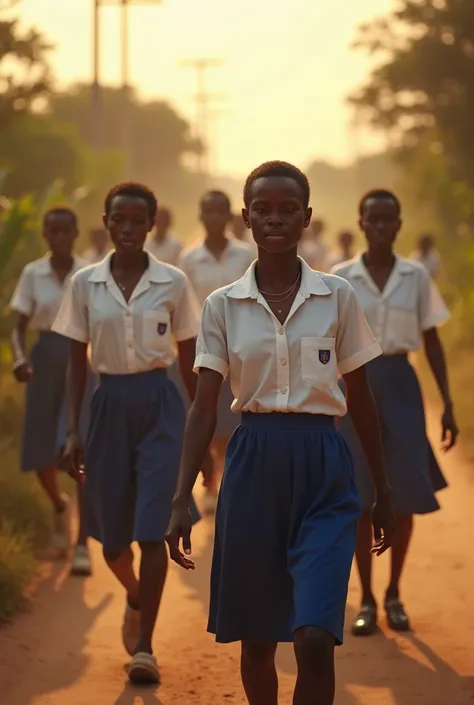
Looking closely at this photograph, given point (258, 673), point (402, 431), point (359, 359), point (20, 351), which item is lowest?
point (258, 673)

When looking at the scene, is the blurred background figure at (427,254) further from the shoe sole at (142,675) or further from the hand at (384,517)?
the hand at (384,517)

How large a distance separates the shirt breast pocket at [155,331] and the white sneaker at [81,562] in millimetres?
2640

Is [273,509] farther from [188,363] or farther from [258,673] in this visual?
[188,363]

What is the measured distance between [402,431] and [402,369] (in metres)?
0.32

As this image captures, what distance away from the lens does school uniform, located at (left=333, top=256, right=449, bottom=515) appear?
25.2 feet

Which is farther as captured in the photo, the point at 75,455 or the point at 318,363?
the point at 75,455

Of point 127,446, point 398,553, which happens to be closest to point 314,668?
point 127,446

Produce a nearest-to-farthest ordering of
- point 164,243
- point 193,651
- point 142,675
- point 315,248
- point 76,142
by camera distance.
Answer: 1. point 142,675
2. point 193,651
3. point 164,243
4. point 315,248
5. point 76,142

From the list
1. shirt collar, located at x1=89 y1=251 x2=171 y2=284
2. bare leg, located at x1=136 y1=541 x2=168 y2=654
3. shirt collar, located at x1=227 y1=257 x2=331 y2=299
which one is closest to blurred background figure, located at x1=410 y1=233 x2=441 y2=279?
shirt collar, located at x1=89 y1=251 x2=171 y2=284

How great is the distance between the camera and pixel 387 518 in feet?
17.5

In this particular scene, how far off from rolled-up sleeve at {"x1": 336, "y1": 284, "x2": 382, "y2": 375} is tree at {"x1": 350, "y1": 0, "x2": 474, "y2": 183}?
22.4 metres

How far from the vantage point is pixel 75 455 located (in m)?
6.90

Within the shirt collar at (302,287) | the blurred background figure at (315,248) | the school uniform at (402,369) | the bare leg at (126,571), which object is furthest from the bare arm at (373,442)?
the blurred background figure at (315,248)

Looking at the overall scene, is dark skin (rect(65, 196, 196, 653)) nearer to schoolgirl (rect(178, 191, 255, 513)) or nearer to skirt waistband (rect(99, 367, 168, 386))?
skirt waistband (rect(99, 367, 168, 386))
